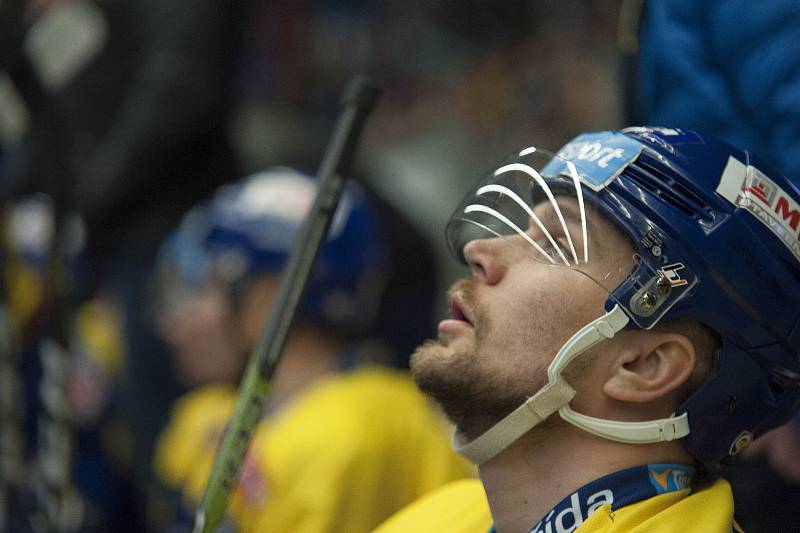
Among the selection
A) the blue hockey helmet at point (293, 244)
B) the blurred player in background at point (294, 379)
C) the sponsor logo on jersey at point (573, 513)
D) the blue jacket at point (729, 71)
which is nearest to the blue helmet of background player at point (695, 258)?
Answer: the sponsor logo on jersey at point (573, 513)

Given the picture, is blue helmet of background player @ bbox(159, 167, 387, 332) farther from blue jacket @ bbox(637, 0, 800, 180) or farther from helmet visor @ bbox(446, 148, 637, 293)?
helmet visor @ bbox(446, 148, 637, 293)

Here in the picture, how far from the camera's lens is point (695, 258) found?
2.12 m

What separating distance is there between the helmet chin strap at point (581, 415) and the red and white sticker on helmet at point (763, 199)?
0.25 m

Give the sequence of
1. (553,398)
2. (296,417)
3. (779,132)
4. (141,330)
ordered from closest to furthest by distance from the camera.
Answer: (553,398) → (779,132) → (296,417) → (141,330)

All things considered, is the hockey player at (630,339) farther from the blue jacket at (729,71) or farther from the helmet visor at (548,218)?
the blue jacket at (729,71)

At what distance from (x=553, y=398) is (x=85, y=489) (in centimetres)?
331

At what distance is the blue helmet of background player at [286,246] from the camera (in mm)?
3766

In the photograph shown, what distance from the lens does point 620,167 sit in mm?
2191

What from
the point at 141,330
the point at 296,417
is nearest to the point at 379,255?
the point at 296,417

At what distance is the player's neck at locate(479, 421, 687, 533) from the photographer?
215cm

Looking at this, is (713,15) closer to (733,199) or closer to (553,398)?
(733,199)

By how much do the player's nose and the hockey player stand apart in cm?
2

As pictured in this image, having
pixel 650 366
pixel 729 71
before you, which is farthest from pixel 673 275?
pixel 729 71

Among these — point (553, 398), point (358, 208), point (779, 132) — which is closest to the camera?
point (553, 398)
